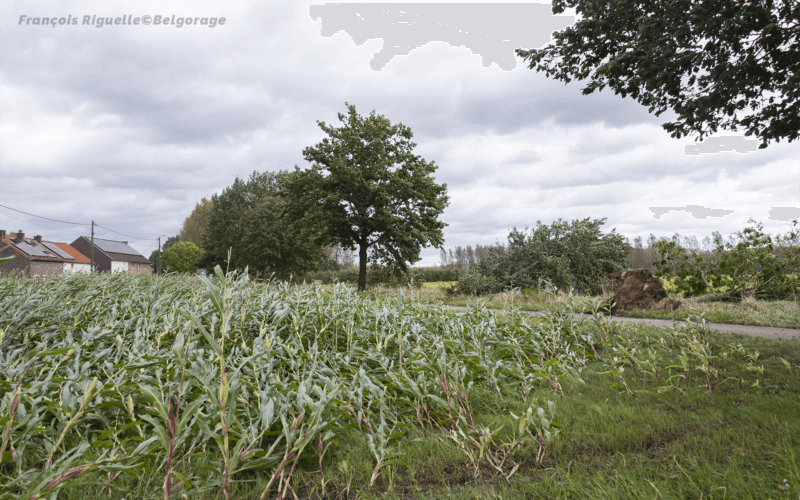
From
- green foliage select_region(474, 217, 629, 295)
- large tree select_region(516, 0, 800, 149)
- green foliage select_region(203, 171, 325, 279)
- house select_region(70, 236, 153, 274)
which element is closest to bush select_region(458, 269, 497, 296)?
green foliage select_region(474, 217, 629, 295)

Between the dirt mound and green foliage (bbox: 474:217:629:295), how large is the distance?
11.3 ft

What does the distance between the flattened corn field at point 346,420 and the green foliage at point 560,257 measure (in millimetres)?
10436

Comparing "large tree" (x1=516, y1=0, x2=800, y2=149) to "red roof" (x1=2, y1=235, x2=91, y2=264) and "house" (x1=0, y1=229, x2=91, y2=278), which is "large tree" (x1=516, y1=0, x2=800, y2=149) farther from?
"red roof" (x1=2, y1=235, x2=91, y2=264)

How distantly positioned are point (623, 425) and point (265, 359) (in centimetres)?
249

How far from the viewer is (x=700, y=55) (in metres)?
4.37

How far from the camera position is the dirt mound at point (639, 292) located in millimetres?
9586

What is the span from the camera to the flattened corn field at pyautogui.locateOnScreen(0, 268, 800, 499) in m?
1.66

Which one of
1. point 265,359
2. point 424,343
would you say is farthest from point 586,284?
point 265,359

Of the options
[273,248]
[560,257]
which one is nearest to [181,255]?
[273,248]

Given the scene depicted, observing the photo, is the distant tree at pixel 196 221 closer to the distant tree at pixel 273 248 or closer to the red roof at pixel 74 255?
the red roof at pixel 74 255

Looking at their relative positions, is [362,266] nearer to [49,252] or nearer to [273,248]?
[273,248]

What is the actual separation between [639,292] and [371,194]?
40.5 ft

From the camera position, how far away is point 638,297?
969 cm

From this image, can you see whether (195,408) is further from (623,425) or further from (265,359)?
(623,425)
